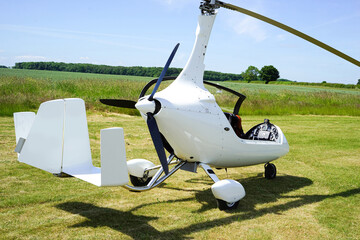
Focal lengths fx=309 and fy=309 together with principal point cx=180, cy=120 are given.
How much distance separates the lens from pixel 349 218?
5254 millimetres

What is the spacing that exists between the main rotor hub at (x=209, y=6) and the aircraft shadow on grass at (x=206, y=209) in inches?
141

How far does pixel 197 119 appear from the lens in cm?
543

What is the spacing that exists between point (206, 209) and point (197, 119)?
5.27 ft

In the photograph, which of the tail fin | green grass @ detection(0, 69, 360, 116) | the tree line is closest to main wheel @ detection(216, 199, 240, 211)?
the tail fin

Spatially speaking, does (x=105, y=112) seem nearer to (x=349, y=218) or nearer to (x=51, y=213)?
(x=51, y=213)

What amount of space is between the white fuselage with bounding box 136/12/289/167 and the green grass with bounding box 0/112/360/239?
3.08 ft

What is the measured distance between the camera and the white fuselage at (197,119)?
5.30 m

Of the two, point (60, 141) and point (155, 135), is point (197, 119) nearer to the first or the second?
point (155, 135)

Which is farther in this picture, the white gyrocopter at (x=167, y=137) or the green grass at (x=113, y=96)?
the green grass at (x=113, y=96)

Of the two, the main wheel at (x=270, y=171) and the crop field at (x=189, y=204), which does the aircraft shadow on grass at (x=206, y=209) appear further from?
the main wheel at (x=270, y=171)

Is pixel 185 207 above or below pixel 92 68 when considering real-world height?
below

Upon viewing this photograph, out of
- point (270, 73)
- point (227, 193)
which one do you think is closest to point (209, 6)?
point (227, 193)

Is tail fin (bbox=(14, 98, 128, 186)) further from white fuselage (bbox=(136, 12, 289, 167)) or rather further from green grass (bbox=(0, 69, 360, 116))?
green grass (bbox=(0, 69, 360, 116))

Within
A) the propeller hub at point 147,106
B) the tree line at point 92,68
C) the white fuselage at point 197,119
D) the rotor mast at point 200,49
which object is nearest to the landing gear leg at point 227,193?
the white fuselage at point 197,119
